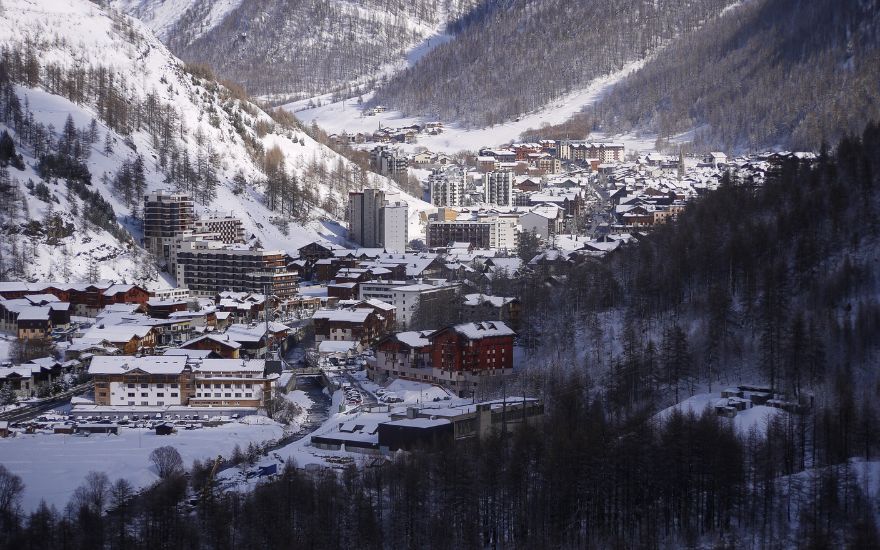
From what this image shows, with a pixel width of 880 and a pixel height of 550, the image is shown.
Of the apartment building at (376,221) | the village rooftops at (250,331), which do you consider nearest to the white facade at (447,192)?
the apartment building at (376,221)

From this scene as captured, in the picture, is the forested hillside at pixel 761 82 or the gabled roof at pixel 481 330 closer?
the gabled roof at pixel 481 330

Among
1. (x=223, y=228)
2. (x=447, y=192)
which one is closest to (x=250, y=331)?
(x=223, y=228)

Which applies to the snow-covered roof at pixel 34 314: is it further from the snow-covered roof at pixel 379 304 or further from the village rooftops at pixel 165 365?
the snow-covered roof at pixel 379 304

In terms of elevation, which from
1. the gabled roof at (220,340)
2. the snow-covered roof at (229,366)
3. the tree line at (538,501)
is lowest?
the tree line at (538,501)

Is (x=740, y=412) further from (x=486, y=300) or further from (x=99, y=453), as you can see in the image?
(x=486, y=300)

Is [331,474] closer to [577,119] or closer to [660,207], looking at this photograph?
[660,207]

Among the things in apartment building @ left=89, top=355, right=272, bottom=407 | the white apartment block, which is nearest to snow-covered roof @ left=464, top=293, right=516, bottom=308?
the white apartment block

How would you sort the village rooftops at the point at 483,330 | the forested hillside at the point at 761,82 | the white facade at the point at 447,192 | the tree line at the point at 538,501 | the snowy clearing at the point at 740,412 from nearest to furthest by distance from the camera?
1. the tree line at the point at 538,501
2. the snowy clearing at the point at 740,412
3. the village rooftops at the point at 483,330
4. the white facade at the point at 447,192
5. the forested hillside at the point at 761,82

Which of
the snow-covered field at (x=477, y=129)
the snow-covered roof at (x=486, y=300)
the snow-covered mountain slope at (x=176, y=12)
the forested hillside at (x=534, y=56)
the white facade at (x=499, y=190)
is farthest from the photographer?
the snow-covered mountain slope at (x=176, y=12)
